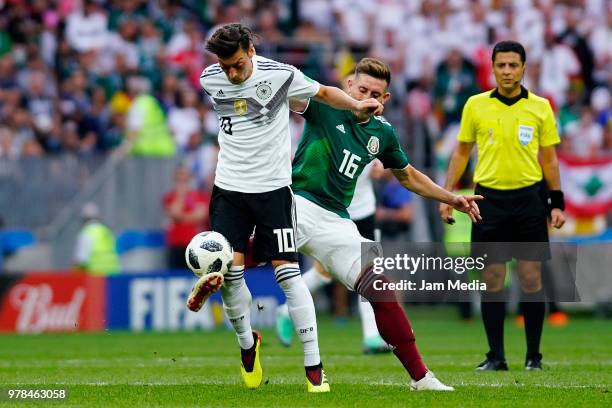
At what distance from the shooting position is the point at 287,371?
10477 millimetres

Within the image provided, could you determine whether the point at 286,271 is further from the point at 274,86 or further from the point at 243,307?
the point at 274,86

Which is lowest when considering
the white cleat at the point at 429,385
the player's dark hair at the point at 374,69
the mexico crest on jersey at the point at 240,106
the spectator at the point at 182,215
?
the spectator at the point at 182,215

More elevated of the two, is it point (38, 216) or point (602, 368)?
point (602, 368)

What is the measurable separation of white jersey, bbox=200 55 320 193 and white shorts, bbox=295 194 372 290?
40cm

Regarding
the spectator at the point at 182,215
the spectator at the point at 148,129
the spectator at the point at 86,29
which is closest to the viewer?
the spectator at the point at 182,215

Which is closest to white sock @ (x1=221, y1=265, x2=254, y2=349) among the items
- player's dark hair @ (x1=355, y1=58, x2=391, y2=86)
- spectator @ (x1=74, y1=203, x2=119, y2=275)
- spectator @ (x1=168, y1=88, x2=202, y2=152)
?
player's dark hair @ (x1=355, y1=58, x2=391, y2=86)

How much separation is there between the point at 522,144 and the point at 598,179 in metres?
9.36

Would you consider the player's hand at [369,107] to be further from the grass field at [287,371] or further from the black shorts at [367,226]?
the black shorts at [367,226]

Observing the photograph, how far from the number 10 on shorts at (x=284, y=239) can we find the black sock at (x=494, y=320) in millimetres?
2719

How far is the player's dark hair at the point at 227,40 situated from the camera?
323 inches

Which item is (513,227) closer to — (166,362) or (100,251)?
(166,362)

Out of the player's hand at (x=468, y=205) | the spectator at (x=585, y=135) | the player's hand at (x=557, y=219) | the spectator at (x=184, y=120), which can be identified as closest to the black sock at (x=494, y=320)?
the player's hand at (x=557, y=219)

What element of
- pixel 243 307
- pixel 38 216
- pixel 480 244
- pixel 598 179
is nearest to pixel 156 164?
pixel 38 216

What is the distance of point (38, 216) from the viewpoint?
19.4 metres
